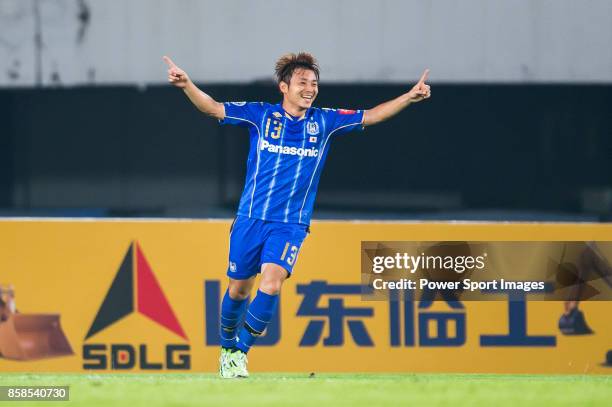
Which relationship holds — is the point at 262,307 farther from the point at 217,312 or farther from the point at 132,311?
the point at 132,311

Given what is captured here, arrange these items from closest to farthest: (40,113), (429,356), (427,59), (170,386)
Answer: (170,386), (429,356), (427,59), (40,113)

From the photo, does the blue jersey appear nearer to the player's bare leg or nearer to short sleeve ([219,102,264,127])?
short sleeve ([219,102,264,127])

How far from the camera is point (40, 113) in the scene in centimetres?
1566

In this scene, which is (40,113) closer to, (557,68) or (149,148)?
(149,148)

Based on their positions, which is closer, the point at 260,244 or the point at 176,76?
the point at 176,76

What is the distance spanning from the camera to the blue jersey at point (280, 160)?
325 inches

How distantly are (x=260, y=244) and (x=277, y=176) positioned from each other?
1.44 feet

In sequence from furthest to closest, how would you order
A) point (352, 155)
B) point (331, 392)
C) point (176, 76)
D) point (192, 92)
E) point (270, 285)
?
point (352, 155) < point (270, 285) < point (192, 92) < point (176, 76) < point (331, 392)

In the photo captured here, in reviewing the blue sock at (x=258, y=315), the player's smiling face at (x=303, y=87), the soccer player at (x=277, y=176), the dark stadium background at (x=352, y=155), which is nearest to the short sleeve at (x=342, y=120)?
the soccer player at (x=277, y=176)

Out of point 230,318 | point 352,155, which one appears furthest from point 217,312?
point 352,155

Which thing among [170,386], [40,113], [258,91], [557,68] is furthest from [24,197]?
[170,386]

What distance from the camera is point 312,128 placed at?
8.35 metres

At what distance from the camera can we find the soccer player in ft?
27.1

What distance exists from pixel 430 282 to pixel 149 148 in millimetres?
5852
